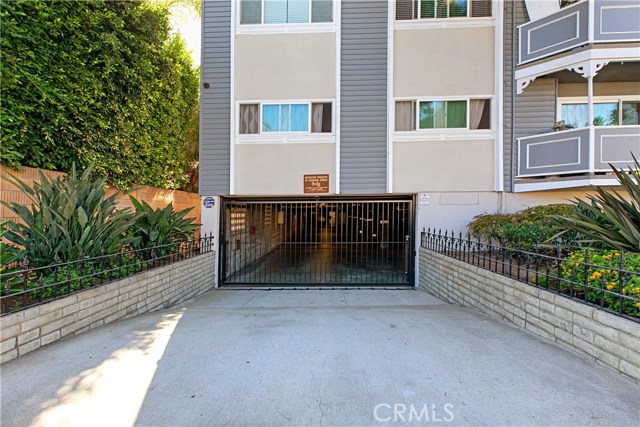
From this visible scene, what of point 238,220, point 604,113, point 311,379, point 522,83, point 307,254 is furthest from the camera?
point 307,254

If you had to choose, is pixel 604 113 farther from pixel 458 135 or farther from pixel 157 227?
pixel 157 227

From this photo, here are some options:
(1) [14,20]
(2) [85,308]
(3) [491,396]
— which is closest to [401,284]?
(3) [491,396]

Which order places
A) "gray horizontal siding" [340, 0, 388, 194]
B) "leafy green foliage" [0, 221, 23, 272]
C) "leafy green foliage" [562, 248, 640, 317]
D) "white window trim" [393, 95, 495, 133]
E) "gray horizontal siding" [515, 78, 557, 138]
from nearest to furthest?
"leafy green foliage" [562, 248, 640, 317] < "leafy green foliage" [0, 221, 23, 272] < "gray horizontal siding" [515, 78, 557, 138] < "white window trim" [393, 95, 495, 133] < "gray horizontal siding" [340, 0, 388, 194]

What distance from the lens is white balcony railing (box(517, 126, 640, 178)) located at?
620cm

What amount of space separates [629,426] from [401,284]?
6.11 meters

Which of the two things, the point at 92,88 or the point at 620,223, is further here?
the point at 92,88

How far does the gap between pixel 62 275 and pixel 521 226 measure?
782 cm

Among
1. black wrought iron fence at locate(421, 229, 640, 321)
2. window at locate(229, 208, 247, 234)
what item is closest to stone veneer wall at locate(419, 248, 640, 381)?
black wrought iron fence at locate(421, 229, 640, 321)

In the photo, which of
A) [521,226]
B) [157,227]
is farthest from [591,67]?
[157,227]

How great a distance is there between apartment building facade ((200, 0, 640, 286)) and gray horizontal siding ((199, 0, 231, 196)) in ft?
0.10

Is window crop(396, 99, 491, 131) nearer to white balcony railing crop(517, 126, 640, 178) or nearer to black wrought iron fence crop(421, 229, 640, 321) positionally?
white balcony railing crop(517, 126, 640, 178)

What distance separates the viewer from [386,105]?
7.84 m

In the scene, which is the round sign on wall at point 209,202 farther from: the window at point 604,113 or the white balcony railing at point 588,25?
the window at point 604,113

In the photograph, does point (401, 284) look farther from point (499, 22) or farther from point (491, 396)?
point (499, 22)
